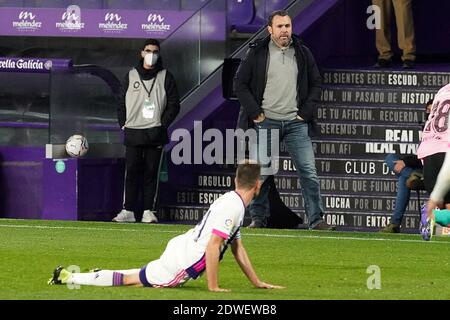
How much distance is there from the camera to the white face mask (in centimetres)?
2117

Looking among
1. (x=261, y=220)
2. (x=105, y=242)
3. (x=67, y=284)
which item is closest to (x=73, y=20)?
(x=261, y=220)

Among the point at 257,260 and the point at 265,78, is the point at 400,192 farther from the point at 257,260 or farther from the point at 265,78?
the point at 257,260

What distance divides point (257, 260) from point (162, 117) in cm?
548

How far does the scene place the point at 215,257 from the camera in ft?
41.3

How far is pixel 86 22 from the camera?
30109 millimetres

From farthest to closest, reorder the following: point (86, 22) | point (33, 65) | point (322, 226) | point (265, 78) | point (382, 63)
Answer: point (86, 22)
point (382, 63)
point (33, 65)
point (265, 78)
point (322, 226)

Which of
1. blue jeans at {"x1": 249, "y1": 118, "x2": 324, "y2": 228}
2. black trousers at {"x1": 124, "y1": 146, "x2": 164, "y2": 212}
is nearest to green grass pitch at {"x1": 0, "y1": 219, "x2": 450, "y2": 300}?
blue jeans at {"x1": 249, "y1": 118, "x2": 324, "y2": 228}

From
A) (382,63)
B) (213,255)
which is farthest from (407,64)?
(213,255)

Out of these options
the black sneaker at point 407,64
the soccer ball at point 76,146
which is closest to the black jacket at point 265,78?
the soccer ball at point 76,146

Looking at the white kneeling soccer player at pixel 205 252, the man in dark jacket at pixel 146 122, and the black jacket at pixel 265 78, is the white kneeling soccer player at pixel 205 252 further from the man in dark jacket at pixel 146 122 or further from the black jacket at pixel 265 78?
the man in dark jacket at pixel 146 122

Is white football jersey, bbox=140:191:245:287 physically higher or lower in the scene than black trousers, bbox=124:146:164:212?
lower

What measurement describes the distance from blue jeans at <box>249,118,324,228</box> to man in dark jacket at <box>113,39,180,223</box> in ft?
5.53

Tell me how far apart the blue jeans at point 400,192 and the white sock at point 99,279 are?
271 inches

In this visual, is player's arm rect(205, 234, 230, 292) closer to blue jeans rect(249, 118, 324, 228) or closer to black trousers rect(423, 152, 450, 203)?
black trousers rect(423, 152, 450, 203)
